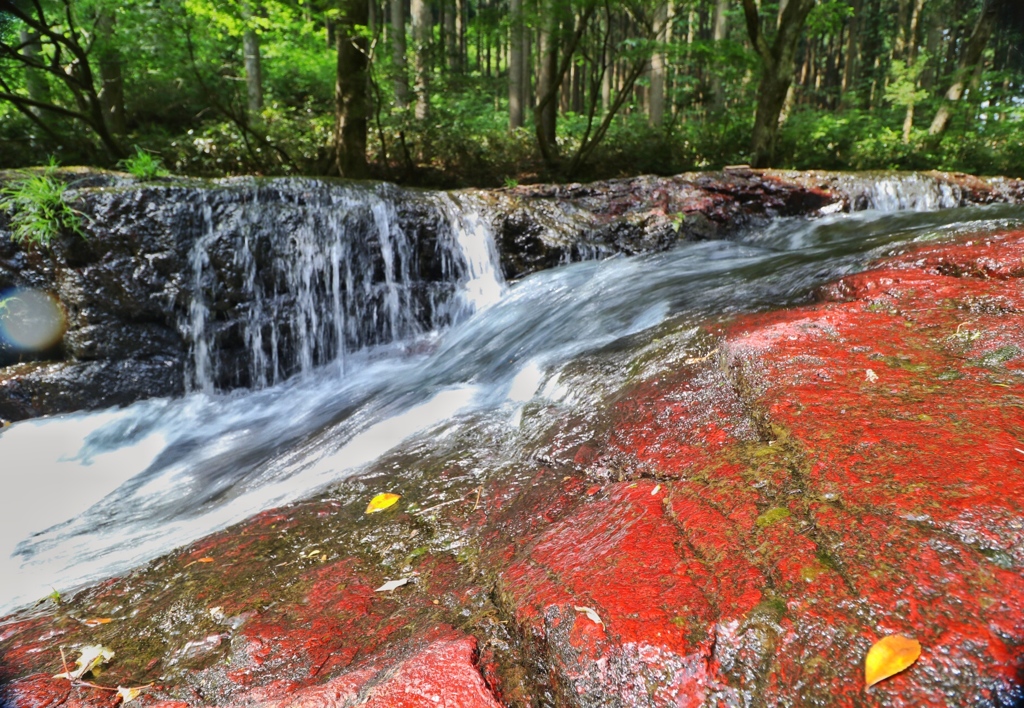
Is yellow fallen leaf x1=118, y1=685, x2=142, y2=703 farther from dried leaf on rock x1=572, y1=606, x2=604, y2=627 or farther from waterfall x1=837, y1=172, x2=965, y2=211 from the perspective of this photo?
waterfall x1=837, y1=172, x2=965, y2=211

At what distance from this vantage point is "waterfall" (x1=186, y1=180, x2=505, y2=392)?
5852mm

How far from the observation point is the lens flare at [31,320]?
18.4 ft

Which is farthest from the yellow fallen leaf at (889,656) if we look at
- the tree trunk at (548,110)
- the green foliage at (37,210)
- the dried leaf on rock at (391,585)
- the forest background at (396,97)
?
the tree trunk at (548,110)

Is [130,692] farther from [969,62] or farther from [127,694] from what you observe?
[969,62]

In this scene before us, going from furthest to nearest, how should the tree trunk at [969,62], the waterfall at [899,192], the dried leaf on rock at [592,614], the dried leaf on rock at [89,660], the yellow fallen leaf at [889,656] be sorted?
the tree trunk at [969,62] → the waterfall at [899,192] → the dried leaf on rock at [89,660] → the dried leaf on rock at [592,614] → the yellow fallen leaf at [889,656]

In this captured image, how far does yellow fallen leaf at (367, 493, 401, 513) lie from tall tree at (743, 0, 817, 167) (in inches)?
389

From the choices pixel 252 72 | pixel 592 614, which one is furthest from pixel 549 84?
pixel 592 614

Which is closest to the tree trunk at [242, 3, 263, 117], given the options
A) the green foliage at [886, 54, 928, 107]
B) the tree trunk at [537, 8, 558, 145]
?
the tree trunk at [537, 8, 558, 145]

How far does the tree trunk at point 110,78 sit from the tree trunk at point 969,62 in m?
16.7

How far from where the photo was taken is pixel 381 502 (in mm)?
2652

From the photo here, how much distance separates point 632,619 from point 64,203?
648cm

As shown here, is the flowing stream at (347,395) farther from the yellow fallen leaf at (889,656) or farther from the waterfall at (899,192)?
the yellow fallen leaf at (889,656)

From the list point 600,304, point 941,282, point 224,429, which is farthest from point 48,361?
point 941,282

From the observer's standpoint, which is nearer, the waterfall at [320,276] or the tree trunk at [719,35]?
the waterfall at [320,276]
